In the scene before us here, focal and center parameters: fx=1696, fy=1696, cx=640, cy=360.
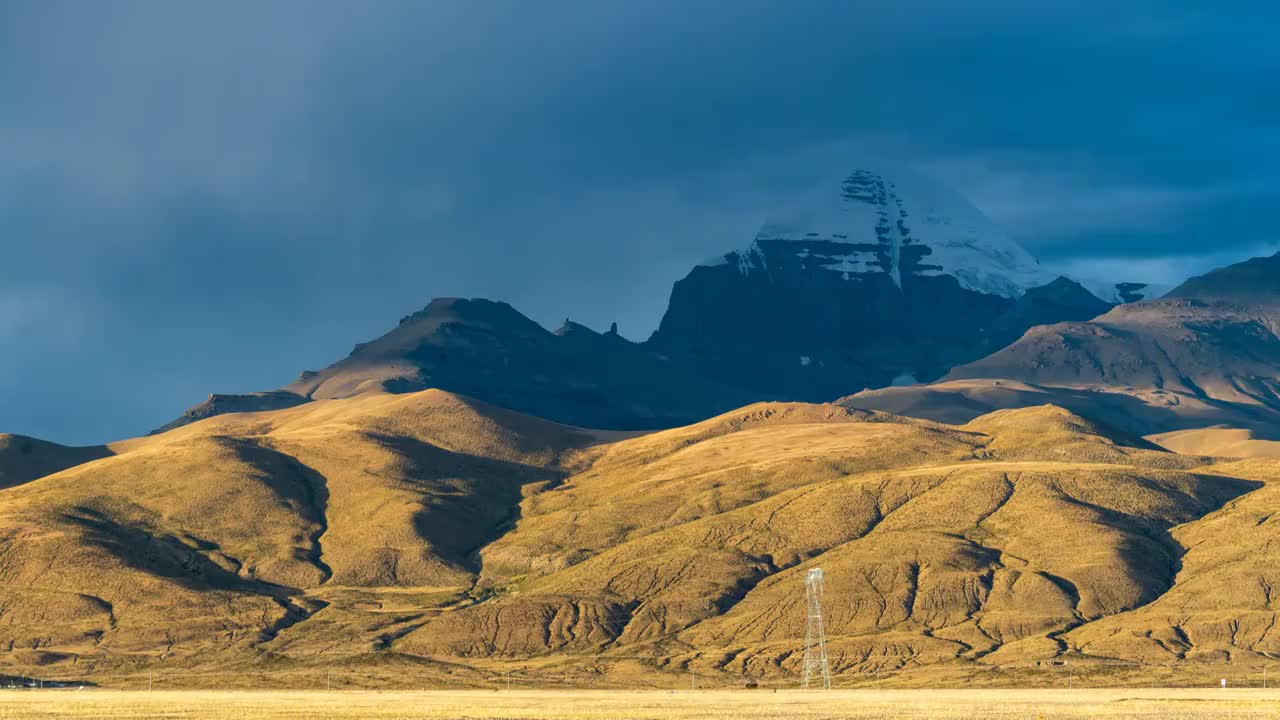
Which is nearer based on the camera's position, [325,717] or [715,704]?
[325,717]

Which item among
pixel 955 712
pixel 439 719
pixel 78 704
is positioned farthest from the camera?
pixel 78 704

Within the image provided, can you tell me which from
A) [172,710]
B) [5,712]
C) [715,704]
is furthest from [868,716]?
[5,712]

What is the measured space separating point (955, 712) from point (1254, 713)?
2797 centimetres

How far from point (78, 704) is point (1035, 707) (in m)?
104

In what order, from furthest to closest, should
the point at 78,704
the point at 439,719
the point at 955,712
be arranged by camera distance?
the point at 78,704, the point at 955,712, the point at 439,719

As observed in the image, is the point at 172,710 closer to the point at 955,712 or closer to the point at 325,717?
the point at 325,717

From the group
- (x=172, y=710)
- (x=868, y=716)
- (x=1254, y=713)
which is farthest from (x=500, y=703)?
(x=1254, y=713)

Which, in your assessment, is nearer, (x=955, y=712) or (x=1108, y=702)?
(x=955, y=712)

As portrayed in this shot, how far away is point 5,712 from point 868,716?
8287 centimetres

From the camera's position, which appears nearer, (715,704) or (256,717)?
(256,717)

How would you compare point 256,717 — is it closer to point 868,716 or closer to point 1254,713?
Result: point 868,716

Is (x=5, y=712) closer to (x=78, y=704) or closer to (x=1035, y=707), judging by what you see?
(x=78, y=704)

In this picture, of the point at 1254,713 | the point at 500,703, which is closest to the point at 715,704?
the point at 500,703

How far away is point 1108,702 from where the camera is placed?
197 m
